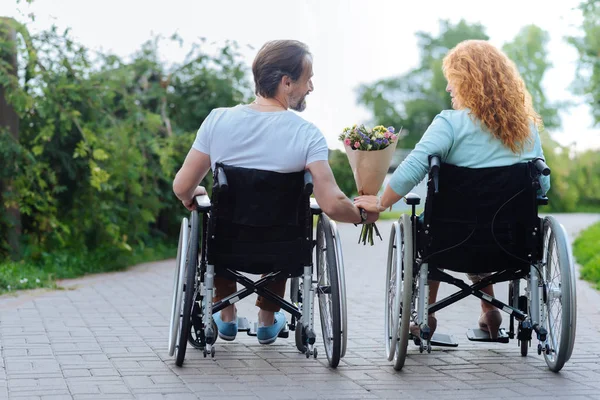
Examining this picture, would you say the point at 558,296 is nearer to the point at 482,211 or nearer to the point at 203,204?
the point at 482,211

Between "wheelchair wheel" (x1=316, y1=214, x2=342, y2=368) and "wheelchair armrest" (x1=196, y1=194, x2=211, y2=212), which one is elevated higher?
"wheelchair armrest" (x1=196, y1=194, x2=211, y2=212)

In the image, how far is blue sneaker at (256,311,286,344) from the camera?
571cm

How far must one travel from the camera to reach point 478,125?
16.7ft

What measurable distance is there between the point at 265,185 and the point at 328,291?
1.97 ft

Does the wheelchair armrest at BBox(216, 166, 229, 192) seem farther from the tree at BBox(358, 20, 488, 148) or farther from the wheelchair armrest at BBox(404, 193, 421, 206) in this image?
the tree at BBox(358, 20, 488, 148)

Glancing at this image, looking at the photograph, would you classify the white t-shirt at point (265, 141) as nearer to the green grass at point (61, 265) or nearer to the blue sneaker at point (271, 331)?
the blue sneaker at point (271, 331)

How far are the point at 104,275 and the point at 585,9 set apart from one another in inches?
425

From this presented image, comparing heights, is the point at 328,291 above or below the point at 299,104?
below

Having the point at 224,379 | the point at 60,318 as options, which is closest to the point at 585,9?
the point at 60,318

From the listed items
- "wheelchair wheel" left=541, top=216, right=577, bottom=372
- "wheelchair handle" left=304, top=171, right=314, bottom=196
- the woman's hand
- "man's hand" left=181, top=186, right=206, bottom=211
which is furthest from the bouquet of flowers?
"wheelchair wheel" left=541, top=216, right=577, bottom=372

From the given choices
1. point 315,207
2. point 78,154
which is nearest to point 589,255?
point 78,154

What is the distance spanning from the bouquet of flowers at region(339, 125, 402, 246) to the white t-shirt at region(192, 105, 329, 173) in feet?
1.67

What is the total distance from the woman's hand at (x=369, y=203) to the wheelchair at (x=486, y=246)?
20 cm

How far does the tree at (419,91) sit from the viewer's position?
60.4m
